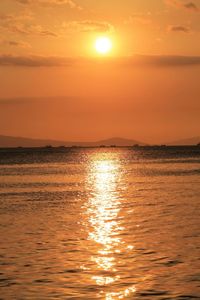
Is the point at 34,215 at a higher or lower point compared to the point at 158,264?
higher

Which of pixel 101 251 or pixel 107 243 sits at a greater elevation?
pixel 107 243

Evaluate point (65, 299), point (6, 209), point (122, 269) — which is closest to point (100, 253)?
point (122, 269)

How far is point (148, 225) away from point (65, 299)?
1450 centimetres

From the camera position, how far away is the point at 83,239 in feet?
90.1

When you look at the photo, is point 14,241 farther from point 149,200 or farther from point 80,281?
point 149,200

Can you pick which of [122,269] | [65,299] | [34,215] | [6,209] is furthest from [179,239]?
[6,209]

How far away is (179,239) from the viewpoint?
26734mm

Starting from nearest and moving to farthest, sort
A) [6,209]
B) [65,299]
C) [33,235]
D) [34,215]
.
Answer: [65,299] → [33,235] → [34,215] → [6,209]

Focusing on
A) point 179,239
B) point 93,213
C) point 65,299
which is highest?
point 93,213

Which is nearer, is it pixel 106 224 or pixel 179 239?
pixel 179 239

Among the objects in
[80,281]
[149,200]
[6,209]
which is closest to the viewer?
[80,281]

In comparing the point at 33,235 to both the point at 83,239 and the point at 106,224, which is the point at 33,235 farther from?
the point at 106,224

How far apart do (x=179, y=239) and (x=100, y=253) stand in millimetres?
4493

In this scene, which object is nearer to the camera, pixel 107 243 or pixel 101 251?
pixel 101 251
